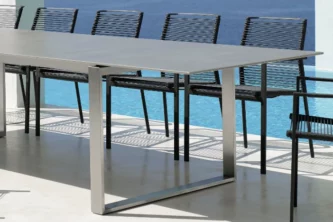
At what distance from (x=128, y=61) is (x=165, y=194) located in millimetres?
750

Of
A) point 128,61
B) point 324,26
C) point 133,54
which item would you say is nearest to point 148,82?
point 133,54

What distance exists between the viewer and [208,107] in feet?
30.1

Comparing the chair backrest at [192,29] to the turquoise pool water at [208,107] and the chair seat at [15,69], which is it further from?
the turquoise pool water at [208,107]

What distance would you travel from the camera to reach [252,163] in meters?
5.29

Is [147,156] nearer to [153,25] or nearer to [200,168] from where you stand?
[200,168]

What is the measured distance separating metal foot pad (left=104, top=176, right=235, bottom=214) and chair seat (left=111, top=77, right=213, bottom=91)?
31.3 inches

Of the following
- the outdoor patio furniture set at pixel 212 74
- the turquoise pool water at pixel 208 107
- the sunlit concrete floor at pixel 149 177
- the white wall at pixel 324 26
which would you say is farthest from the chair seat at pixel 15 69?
the white wall at pixel 324 26

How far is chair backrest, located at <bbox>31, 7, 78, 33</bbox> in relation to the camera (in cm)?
652

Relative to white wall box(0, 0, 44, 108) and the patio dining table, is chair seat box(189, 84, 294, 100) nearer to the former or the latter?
the patio dining table

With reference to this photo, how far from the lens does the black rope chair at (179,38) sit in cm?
543

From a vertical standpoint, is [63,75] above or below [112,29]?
below

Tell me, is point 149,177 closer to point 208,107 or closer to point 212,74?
point 212,74

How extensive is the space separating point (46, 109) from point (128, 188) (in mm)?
2826

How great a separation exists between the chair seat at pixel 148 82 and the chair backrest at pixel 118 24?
1.69 feet
